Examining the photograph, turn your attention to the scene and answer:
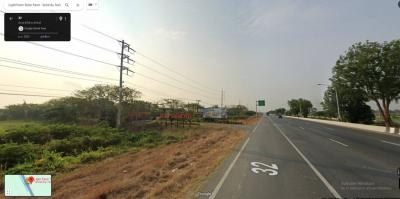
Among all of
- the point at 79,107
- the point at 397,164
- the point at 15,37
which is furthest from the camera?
the point at 79,107

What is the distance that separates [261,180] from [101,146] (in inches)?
822

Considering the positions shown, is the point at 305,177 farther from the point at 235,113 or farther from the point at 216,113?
the point at 235,113

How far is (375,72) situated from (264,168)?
46.5m

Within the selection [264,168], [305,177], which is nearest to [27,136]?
[264,168]

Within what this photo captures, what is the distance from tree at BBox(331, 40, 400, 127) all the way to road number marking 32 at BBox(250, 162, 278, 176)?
44774mm

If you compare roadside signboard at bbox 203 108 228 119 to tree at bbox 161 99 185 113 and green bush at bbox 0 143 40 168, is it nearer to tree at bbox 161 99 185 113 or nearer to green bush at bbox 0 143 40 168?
tree at bbox 161 99 185 113

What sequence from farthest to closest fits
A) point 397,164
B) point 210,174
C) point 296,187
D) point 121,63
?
point 121,63 → point 397,164 → point 210,174 → point 296,187

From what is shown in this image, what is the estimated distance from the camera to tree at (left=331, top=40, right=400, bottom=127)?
46.7 meters

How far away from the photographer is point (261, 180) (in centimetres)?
880

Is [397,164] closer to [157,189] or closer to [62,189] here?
[157,189]

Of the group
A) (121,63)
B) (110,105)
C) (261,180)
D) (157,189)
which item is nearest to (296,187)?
(261,180)

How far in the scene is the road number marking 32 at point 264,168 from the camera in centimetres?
999

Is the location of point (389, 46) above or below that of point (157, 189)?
above

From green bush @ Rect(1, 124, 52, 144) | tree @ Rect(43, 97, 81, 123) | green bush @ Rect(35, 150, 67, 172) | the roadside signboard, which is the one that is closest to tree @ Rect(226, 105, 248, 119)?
the roadside signboard
